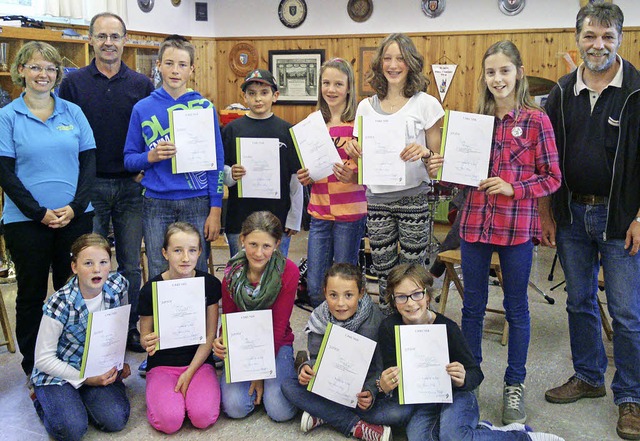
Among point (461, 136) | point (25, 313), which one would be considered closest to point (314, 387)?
point (461, 136)

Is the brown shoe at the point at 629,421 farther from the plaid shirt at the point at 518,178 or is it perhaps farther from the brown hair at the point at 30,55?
the brown hair at the point at 30,55

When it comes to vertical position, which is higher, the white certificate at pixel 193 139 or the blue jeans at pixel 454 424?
the white certificate at pixel 193 139

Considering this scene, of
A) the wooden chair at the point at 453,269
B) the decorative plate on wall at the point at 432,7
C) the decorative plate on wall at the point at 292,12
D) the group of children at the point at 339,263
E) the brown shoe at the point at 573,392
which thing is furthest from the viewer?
the decorative plate on wall at the point at 292,12

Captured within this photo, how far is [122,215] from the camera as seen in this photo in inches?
126

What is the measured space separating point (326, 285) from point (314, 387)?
16.2 inches

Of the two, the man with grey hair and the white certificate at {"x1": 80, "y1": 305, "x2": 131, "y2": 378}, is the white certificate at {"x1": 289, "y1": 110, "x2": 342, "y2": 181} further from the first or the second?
the white certificate at {"x1": 80, "y1": 305, "x2": 131, "y2": 378}

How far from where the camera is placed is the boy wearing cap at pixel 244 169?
Result: 3070mm

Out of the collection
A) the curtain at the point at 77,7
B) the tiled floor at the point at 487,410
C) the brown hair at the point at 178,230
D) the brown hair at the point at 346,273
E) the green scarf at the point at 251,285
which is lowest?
the tiled floor at the point at 487,410

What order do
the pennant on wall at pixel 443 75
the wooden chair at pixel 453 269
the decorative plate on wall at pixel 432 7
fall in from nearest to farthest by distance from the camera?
the wooden chair at pixel 453 269 → the decorative plate on wall at pixel 432 7 → the pennant on wall at pixel 443 75

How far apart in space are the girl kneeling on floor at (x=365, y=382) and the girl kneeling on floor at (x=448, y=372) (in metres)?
0.08

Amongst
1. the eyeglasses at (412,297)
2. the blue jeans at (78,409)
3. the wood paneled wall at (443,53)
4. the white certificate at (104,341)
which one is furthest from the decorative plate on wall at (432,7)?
the blue jeans at (78,409)

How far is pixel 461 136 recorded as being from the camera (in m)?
2.51

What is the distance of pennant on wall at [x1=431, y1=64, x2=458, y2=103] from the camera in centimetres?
668

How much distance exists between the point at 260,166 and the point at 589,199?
4.84 feet
